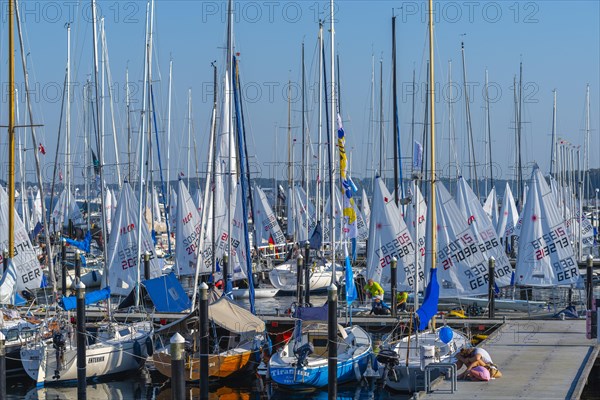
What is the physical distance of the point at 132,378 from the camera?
2738 cm

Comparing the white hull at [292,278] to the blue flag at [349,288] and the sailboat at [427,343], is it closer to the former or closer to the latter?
the blue flag at [349,288]

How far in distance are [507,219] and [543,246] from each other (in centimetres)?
2518

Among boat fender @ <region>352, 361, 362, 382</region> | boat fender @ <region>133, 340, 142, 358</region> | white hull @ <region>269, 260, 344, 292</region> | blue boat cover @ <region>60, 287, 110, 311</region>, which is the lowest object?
boat fender @ <region>352, 361, 362, 382</region>

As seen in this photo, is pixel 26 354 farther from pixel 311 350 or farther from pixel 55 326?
pixel 311 350

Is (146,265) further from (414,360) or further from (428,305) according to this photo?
(428,305)

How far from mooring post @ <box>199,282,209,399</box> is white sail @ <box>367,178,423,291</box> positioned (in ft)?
33.8

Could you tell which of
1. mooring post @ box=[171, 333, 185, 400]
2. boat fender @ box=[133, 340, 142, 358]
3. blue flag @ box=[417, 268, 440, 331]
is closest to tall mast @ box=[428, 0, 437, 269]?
blue flag @ box=[417, 268, 440, 331]

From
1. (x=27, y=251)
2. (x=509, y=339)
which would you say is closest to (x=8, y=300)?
(x=27, y=251)

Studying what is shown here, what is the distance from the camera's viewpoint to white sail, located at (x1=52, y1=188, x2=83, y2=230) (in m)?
58.2

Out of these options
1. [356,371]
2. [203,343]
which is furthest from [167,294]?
[203,343]

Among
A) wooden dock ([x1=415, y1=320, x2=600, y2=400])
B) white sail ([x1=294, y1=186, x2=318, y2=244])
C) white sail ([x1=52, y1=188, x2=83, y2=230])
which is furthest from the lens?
white sail ([x1=52, y1=188, x2=83, y2=230])

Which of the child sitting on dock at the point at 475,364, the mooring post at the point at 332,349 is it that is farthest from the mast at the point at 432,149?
the mooring post at the point at 332,349

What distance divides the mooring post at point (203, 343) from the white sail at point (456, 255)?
8212 mm

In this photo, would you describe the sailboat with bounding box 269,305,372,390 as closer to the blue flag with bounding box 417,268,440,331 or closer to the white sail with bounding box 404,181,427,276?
the blue flag with bounding box 417,268,440,331
